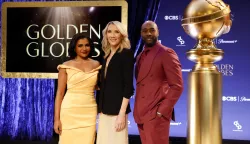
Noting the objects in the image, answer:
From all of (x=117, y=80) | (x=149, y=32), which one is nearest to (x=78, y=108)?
(x=117, y=80)

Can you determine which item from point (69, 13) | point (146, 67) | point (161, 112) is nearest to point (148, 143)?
point (161, 112)

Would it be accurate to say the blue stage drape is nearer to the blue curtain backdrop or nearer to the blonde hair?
the blue curtain backdrop

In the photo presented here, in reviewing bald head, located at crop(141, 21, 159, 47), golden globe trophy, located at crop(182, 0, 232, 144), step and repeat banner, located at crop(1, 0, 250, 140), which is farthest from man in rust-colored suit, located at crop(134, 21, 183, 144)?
step and repeat banner, located at crop(1, 0, 250, 140)

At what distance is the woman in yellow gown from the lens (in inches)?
108

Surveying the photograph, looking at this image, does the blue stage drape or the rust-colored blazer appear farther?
the blue stage drape

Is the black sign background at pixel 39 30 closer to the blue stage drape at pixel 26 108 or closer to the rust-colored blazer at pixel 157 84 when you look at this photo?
the blue stage drape at pixel 26 108

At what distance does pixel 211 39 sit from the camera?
0.61 m

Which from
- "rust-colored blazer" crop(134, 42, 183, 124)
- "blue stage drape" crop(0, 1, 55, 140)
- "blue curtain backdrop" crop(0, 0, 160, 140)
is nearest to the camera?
"rust-colored blazer" crop(134, 42, 183, 124)

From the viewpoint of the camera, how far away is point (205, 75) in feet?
1.85

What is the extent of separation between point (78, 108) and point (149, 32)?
35.1 inches

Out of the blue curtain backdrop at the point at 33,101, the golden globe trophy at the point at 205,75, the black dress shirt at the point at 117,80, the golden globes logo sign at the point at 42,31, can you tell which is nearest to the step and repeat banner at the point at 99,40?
the golden globes logo sign at the point at 42,31

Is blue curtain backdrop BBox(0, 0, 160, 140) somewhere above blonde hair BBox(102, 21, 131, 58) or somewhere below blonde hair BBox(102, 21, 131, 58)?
below

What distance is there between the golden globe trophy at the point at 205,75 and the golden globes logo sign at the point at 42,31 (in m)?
4.38

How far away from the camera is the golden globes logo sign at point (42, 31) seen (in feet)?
16.5
